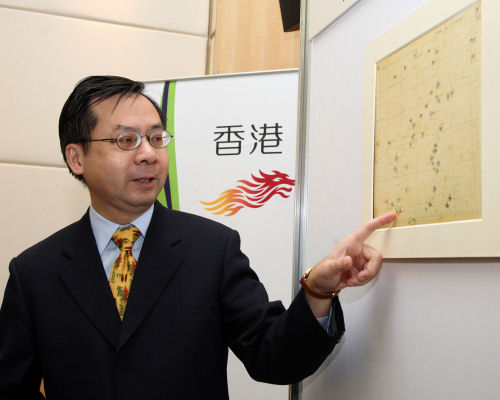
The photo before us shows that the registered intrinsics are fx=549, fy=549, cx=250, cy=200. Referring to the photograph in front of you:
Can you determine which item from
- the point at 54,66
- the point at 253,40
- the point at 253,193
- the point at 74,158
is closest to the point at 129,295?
the point at 74,158

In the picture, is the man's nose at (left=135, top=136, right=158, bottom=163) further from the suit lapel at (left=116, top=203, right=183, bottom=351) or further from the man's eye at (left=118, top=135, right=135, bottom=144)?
the suit lapel at (left=116, top=203, right=183, bottom=351)

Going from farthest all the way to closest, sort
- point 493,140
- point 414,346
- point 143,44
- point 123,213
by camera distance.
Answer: point 143,44 → point 123,213 → point 414,346 → point 493,140

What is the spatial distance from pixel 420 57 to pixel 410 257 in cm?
26

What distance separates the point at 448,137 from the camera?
0.64 m

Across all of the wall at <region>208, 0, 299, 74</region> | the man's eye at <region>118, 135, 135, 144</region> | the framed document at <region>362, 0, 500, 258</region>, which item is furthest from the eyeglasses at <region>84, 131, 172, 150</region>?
the wall at <region>208, 0, 299, 74</region>

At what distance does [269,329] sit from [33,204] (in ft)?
7.11

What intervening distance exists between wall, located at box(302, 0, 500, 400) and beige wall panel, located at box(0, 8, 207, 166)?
2.15 metres

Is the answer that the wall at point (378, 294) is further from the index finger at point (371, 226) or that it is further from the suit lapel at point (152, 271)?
the suit lapel at point (152, 271)

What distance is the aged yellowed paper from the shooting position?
60 centimetres

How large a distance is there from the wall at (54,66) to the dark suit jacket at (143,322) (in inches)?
66.9

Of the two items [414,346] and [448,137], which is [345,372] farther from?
[448,137]

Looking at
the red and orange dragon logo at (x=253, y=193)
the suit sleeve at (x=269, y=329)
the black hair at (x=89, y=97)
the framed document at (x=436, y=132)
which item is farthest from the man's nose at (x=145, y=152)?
the red and orange dragon logo at (x=253, y=193)

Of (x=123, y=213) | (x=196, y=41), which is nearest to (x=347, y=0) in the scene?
(x=123, y=213)

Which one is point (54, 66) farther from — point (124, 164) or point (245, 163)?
point (124, 164)
